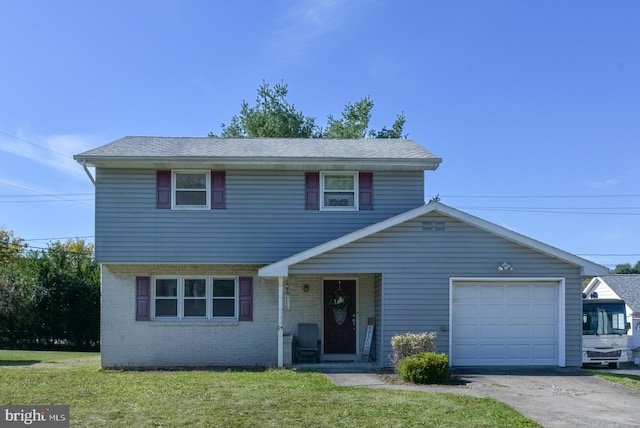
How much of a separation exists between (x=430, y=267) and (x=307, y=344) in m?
4.15

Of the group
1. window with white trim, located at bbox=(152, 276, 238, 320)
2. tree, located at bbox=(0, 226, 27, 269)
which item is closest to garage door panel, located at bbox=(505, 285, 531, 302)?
window with white trim, located at bbox=(152, 276, 238, 320)

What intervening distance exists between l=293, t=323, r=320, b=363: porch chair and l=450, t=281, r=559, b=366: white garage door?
375 centimetres

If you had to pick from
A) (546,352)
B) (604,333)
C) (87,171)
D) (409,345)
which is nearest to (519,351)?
(546,352)

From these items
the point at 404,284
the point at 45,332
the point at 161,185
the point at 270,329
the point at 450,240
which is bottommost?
the point at 45,332

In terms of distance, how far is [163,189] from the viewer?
56.3ft

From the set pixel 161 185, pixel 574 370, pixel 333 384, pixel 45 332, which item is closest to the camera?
pixel 333 384

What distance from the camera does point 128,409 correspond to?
1020 cm

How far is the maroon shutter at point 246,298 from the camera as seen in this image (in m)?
17.4

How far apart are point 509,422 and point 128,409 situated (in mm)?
5988

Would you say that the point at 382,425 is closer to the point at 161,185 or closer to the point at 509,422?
the point at 509,422

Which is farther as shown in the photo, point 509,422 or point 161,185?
point 161,185

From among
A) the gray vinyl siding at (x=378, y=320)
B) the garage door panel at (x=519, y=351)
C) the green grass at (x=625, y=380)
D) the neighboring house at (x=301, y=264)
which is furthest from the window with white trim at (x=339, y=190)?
the green grass at (x=625, y=380)

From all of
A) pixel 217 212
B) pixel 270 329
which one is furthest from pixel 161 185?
pixel 270 329

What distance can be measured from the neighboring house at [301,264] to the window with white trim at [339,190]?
4 centimetres
